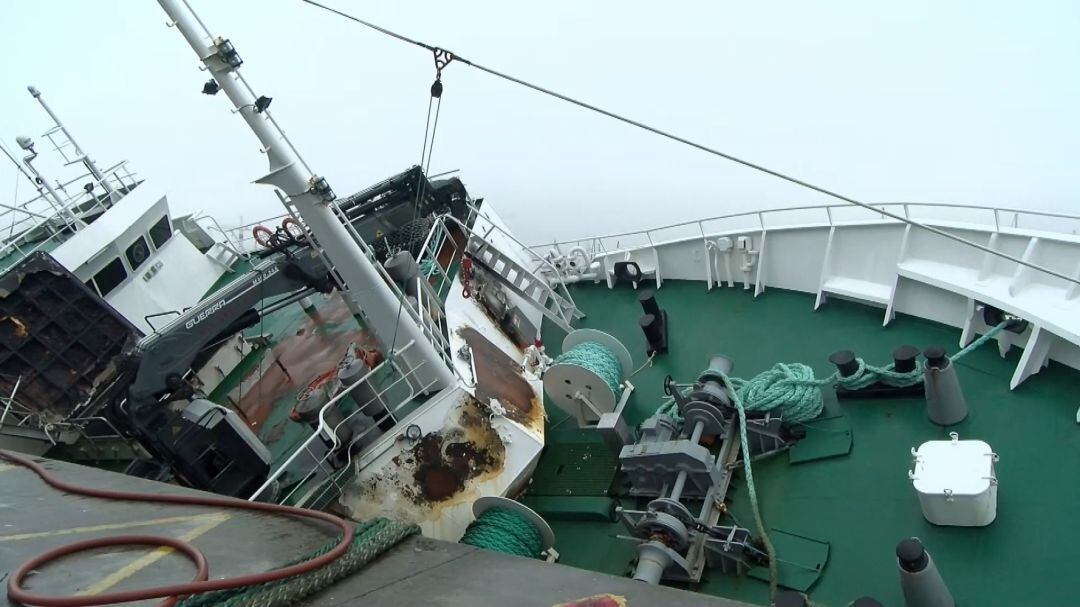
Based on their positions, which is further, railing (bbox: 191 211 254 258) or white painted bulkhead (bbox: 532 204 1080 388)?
railing (bbox: 191 211 254 258)

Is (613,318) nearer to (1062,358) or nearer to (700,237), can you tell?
(700,237)

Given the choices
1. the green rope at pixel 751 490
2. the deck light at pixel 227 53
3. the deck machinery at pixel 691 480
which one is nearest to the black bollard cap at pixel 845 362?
the green rope at pixel 751 490

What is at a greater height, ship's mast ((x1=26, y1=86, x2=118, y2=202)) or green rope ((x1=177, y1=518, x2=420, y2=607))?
ship's mast ((x1=26, y1=86, x2=118, y2=202))

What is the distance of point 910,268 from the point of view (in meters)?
6.00

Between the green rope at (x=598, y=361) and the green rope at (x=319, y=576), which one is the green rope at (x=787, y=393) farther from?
the green rope at (x=319, y=576)

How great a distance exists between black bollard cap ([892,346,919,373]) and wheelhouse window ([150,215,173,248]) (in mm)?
8088

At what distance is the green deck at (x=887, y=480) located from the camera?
402 centimetres

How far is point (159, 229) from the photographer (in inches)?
359

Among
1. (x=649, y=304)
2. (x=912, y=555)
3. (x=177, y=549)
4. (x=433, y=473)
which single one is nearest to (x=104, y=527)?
(x=177, y=549)

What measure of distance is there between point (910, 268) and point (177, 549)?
560 cm

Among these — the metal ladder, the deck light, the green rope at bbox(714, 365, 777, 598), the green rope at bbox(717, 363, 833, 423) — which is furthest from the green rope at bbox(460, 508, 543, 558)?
the deck light

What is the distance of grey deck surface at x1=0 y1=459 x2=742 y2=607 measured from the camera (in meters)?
1.98

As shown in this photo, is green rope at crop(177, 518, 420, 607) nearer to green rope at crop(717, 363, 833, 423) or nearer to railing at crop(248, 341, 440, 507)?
railing at crop(248, 341, 440, 507)

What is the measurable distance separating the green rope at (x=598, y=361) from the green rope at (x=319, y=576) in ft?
11.5
